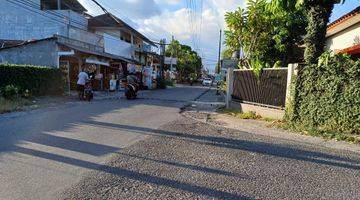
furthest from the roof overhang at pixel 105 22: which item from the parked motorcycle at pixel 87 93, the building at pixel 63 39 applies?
the parked motorcycle at pixel 87 93

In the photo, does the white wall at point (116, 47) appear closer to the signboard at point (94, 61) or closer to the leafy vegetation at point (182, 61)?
the signboard at point (94, 61)

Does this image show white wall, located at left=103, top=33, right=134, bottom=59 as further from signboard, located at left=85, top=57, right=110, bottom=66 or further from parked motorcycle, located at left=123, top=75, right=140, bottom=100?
parked motorcycle, located at left=123, top=75, right=140, bottom=100

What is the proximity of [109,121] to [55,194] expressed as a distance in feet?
23.2

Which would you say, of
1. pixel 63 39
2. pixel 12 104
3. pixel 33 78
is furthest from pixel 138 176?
pixel 63 39

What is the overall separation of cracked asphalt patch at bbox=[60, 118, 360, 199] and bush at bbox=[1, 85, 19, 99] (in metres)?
9.49

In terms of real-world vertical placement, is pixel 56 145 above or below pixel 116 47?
below

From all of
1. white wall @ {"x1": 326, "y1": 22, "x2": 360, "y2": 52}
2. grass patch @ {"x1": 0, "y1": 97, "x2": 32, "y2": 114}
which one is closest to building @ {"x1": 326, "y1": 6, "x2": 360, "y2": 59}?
white wall @ {"x1": 326, "y1": 22, "x2": 360, "y2": 52}

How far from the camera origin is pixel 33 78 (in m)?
19.5

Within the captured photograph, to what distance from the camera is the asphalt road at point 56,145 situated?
18.7ft

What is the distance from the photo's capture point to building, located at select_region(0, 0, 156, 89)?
2592 centimetres

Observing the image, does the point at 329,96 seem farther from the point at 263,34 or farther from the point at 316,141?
the point at 263,34

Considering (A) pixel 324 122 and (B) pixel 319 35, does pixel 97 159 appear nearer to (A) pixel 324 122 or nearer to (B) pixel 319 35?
(A) pixel 324 122

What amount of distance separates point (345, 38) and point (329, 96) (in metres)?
8.72

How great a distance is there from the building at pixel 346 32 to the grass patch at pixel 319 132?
5458mm
